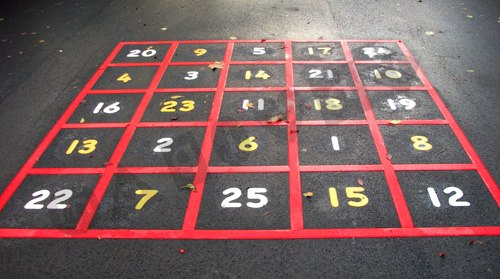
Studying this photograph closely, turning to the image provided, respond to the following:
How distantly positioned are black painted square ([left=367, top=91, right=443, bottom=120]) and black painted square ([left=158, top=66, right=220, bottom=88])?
82.5 inches

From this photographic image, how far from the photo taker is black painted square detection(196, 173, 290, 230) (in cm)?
337

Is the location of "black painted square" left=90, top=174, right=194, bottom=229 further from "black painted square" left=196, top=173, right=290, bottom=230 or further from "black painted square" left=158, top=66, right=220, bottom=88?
"black painted square" left=158, top=66, right=220, bottom=88

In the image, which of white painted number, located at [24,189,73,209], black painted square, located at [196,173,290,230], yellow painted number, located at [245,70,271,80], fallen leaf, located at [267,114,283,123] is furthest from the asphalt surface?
fallen leaf, located at [267,114,283,123]

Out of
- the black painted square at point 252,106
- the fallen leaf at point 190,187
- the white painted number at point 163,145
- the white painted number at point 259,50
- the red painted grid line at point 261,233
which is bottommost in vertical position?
the red painted grid line at point 261,233

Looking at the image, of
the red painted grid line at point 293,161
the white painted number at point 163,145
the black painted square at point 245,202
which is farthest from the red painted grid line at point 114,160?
the red painted grid line at point 293,161

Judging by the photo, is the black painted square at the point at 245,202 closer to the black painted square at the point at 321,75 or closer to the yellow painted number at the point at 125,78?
the black painted square at the point at 321,75

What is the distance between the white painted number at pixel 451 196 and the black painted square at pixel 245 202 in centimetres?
131

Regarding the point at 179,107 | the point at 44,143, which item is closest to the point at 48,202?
the point at 44,143

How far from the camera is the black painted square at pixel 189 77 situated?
5.25 m

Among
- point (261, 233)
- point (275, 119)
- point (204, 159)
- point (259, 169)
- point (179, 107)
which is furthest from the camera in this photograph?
point (179, 107)

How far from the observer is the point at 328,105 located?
15.5 feet

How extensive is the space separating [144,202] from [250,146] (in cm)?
124

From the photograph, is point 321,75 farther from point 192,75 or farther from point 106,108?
point 106,108

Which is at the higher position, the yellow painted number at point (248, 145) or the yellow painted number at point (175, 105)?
the yellow painted number at point (175, 105)
